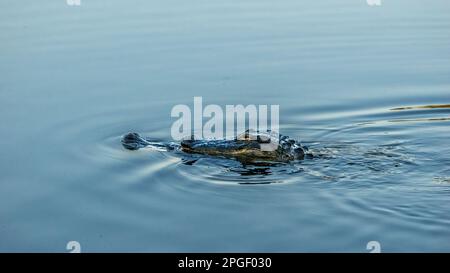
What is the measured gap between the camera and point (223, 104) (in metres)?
10.7

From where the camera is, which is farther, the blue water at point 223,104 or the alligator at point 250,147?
the alligator at point 250,147

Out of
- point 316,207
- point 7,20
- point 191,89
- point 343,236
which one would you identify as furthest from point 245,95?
point 7,20

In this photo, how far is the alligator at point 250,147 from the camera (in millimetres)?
8883

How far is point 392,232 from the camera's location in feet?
22.5

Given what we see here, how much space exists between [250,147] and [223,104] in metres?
1.81

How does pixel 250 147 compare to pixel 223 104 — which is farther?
pixel 223 104

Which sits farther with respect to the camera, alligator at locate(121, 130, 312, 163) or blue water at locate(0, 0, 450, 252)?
alligator at locate(121, 130, 312, 163)

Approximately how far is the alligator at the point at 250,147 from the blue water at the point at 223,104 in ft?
0.59

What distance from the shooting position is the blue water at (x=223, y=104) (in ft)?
23.4

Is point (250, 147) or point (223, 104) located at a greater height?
point (223, 104)

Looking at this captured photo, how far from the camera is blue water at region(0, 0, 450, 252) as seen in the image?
7125 millimetres

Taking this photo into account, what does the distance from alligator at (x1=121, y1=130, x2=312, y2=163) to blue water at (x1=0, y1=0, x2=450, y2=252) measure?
18 centimetres

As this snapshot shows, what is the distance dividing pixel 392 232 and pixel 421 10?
880cm

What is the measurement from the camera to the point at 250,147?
9.00 metres
